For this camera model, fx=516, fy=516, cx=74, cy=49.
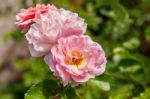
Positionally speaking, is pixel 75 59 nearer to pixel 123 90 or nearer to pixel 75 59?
pixel 75 59

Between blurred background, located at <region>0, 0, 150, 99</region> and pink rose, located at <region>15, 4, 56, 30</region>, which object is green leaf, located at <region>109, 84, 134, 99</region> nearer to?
blurred background, located at <region>0, 0, 150, 99</region>

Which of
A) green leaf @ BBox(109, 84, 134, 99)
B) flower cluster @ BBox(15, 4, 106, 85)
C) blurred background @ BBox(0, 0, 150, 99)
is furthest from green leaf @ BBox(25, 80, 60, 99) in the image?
green leaf @ BBox(109, 84, 134, 99)

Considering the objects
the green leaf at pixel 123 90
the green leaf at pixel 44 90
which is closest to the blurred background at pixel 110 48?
the green leaf at pixel 123 90

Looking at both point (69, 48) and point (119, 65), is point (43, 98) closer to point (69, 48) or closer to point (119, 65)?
point (69, 48)

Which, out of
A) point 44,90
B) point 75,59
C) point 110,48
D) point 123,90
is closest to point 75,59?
point 75,59

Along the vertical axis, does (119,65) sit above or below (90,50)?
below

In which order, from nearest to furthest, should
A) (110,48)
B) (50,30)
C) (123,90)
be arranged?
1. (50,30)
2. (123,90)
3. (110,48)

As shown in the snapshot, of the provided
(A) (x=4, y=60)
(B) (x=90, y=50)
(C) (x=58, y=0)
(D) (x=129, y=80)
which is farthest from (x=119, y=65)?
(A) (x=4, y=60)
